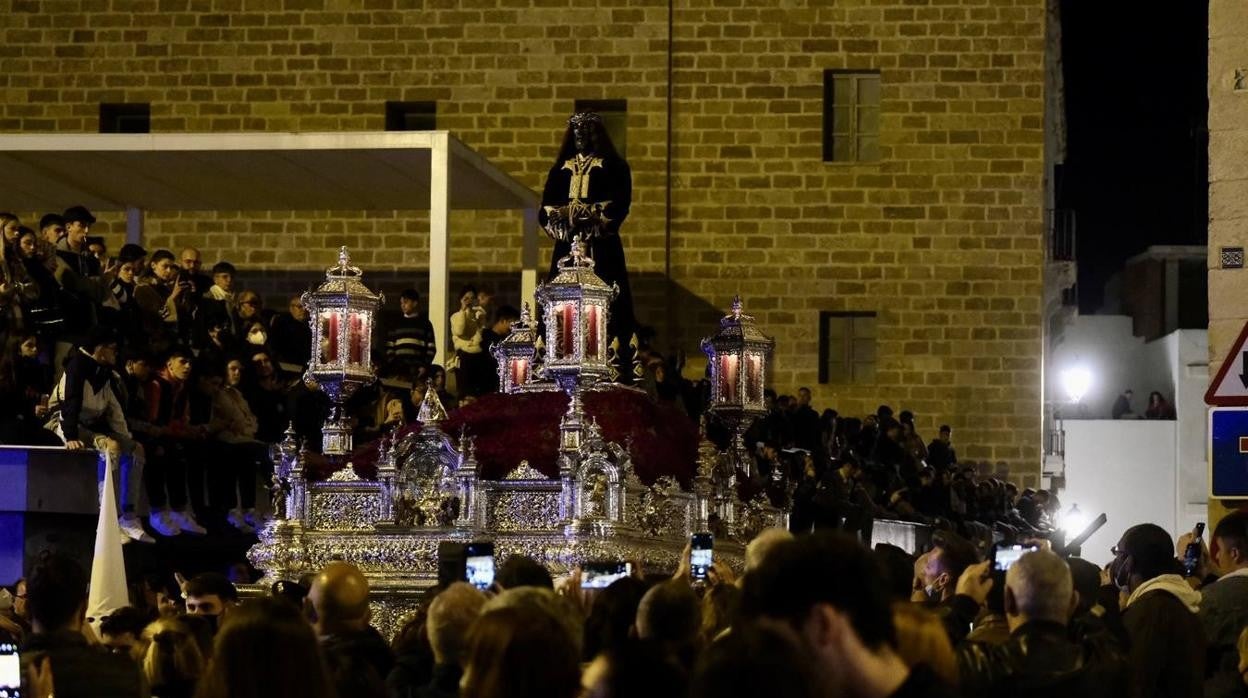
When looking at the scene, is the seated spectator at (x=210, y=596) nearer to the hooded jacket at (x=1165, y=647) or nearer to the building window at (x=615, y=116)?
the hooded jacket at (x=1165, y=647)

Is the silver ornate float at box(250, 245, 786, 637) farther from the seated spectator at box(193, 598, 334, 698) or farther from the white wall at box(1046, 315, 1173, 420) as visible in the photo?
the white wall at box(1046, 315, 1173, 420)

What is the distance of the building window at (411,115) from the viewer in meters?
29.8

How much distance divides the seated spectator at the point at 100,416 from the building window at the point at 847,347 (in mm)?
14841

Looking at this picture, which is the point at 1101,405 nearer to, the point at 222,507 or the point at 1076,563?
the point at 222,507

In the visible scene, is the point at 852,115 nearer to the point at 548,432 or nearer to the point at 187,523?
the point at 187,523

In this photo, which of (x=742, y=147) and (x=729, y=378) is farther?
(x=742, y=147)

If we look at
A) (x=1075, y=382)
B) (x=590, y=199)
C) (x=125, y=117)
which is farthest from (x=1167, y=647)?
(x=1075, y=382)

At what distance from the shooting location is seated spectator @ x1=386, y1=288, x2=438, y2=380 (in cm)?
2006

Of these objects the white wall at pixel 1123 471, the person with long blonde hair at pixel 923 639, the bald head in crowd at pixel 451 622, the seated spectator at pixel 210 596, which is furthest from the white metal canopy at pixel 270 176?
the white wall at pixel 1123 471

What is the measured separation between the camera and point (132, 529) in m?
15.1

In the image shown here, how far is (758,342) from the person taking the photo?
50.4 ft

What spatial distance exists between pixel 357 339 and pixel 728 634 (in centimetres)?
921

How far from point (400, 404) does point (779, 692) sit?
472 inches

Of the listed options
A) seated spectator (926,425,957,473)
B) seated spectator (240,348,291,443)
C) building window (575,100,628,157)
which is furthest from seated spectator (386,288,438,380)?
building window (575,100,628,157)
